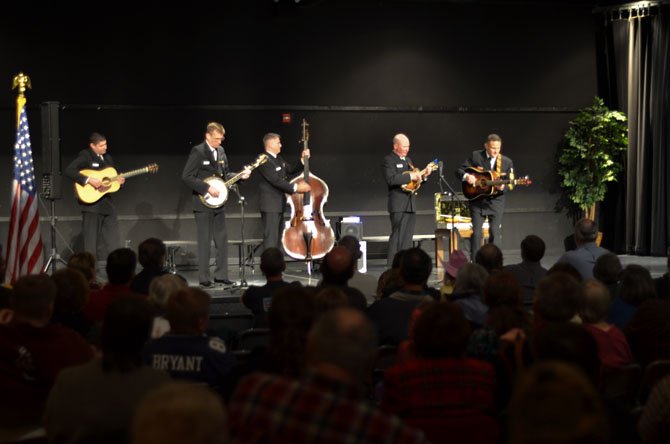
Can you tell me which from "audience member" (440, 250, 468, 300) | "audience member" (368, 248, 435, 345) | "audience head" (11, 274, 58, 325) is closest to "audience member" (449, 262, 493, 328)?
"audience member" (368, 248, 435, 345)

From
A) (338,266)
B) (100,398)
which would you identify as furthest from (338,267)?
(100,398)

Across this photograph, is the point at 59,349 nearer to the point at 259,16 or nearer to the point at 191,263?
the point at 191,263

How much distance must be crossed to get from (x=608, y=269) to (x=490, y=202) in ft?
17.1

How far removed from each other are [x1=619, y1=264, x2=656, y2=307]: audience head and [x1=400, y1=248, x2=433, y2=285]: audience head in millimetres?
1083

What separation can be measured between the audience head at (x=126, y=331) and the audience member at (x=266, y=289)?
2001 millimetres

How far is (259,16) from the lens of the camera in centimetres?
1274

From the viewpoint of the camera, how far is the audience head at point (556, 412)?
77.8 inches

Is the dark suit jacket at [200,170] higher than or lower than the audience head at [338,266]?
higher

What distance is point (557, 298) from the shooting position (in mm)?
3963

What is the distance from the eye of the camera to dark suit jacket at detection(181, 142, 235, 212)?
9766 millimetres

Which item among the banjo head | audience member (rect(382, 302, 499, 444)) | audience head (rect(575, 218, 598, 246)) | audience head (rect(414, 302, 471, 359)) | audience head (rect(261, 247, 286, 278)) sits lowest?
audience member (rect(382, 302, 499, 444))

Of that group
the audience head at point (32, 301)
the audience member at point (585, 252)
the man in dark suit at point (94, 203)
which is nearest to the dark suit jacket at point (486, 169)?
the audience member at point (585, 252)

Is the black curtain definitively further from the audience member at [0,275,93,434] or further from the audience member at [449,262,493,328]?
the audience member at [0,275,93,434]

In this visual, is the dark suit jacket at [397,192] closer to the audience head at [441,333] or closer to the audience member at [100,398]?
the audience head at [441,333]
